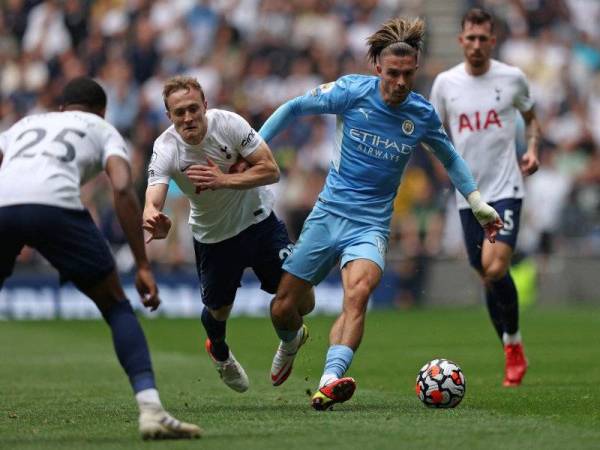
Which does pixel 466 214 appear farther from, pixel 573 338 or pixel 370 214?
pixel 573 338

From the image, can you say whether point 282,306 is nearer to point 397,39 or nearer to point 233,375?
point 233,375

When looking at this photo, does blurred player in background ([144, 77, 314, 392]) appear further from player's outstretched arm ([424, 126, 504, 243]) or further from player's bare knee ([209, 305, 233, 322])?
player's outstretched arm ([424, 126, 504, 243])

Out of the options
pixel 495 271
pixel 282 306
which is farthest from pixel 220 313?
pixel 495 271

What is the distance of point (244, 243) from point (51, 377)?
3324 millimetres

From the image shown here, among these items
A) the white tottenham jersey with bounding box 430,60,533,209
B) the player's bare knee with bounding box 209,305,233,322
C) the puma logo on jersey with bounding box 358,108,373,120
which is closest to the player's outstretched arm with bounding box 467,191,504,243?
the puma logo on jersey with bounding box 358,108,373,120

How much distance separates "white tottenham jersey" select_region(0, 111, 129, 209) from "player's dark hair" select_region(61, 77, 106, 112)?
115 millimetres

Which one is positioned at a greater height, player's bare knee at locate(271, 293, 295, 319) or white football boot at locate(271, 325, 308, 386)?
player's bare knee at locate(271, 293, 295, 319)

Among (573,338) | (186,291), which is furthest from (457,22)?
(573,338)

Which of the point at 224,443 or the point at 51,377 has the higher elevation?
the point at 224,443

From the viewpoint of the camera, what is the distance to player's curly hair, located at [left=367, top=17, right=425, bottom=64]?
9594 millimetres

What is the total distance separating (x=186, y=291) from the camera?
75.1ft

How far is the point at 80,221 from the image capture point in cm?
769

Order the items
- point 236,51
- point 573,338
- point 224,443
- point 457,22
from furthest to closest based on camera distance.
Result: point 457,22 < point 236,51 < point 573,338 < point 224,443

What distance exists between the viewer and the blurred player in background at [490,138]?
11.8 metres
